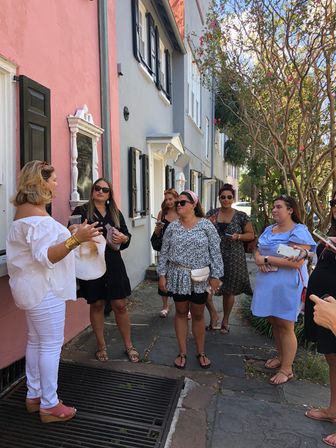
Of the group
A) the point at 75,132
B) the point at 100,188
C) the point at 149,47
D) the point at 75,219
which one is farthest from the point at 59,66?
the point at 149,47

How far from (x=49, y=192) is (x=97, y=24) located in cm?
319

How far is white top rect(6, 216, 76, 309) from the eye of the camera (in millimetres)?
2385

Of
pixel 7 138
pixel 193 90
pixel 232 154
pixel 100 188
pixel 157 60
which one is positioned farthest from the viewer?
pixel 232 154

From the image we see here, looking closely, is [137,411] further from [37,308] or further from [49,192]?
[49,192]

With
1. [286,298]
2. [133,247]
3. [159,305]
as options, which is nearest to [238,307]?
[159,305]

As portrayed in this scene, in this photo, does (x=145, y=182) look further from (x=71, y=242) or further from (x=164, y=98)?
(x=71, y=242)

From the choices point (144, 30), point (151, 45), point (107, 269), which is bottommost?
point (107, 269)

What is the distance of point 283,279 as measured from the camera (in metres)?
3.43

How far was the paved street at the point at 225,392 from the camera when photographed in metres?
2.63

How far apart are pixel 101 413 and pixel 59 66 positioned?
3238 mm

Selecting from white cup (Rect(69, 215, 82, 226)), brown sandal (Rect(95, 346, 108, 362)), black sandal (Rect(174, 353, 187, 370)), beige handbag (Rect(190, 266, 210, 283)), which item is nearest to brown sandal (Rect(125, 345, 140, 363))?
brown sandal (Rect(95, 346, 108, 362))

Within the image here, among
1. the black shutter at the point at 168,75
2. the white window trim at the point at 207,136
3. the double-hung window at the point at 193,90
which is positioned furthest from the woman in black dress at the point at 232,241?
the white window trim at the point at 207,136

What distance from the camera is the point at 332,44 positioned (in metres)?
4.48

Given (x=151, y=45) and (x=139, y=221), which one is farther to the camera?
(x=151, y=45)
